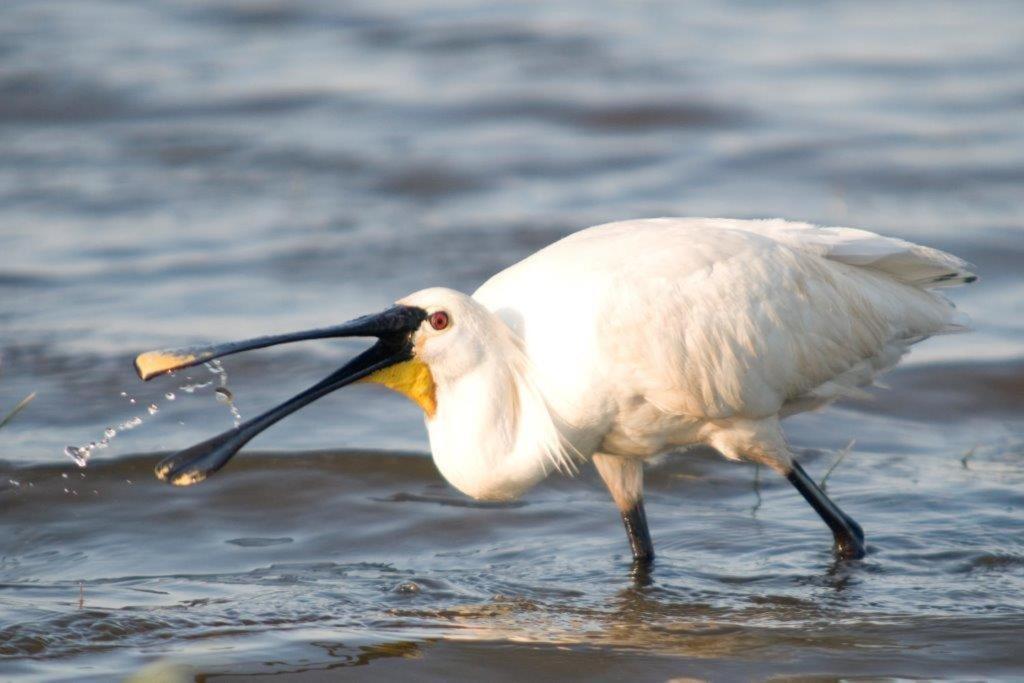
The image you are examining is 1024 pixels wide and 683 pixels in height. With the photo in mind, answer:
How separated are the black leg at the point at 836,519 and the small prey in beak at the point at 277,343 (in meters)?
2.13

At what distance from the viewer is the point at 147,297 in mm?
11789

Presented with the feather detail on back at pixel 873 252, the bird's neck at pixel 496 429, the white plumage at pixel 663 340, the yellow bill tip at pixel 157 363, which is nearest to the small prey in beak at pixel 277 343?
the yellow bill tip at pixel 157 363

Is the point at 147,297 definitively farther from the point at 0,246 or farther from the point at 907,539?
the point at 907,539

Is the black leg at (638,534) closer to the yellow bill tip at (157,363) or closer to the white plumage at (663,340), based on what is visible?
the white plumage at (663,340)

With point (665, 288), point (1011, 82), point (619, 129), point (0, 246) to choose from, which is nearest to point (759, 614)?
point (665, 288)

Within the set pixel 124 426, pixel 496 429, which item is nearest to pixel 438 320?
pixel 496 429

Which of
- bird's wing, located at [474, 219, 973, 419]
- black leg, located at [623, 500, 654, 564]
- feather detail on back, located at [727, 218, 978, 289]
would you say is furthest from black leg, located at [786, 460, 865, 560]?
feather detail on back, located at [727, 218, 978, 289]

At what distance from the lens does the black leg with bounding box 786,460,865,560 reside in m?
7.90

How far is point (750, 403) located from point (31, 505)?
11.9 ft

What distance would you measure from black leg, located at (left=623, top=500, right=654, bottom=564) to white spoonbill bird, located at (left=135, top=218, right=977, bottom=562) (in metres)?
0.01

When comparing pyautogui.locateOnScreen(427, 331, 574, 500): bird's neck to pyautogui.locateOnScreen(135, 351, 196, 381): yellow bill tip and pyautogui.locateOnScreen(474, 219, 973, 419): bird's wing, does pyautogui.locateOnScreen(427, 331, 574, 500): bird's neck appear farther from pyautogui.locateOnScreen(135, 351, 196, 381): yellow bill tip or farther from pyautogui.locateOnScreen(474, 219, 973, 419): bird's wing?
pyautogui.locateOnScreen(135, 351, 196, 381): yellow bill tip

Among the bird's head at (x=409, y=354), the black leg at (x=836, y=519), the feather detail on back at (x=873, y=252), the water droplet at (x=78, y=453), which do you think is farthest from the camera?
the water droplet at (x=78, y=453)

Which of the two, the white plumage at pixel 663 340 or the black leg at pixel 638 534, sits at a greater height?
the white plumage at pixel 663 340

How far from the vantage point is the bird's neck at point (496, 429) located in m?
6.86
